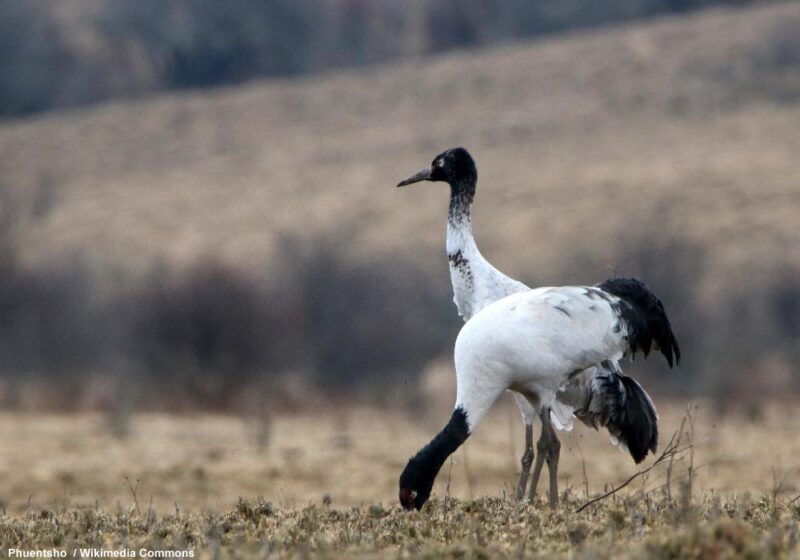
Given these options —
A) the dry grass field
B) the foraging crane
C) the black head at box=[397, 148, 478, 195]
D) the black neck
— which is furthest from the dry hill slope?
the foraging crane

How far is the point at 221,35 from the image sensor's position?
72.1m

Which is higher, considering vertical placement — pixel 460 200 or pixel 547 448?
pixel 460 200

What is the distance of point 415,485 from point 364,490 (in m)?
9.06

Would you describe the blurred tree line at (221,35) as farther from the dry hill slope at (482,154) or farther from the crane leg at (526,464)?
the crane leg at (526,464)

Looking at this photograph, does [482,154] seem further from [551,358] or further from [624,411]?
[551,358]

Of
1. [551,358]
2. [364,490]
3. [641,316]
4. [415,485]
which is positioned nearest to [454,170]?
[641,316]

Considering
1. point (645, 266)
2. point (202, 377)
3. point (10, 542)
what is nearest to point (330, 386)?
point (202, 377)

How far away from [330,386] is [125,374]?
4.22 meters

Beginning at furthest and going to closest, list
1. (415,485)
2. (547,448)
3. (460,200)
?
(460,200), (547,448), (415,485)

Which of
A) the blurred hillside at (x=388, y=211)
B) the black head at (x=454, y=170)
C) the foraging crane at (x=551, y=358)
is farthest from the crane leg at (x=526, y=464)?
the blurred hillside at (x=388, y=211)

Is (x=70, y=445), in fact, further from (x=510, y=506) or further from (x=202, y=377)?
(x=510, y=506)

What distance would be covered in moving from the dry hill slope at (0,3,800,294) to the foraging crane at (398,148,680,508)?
25670mm

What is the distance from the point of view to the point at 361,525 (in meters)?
8.35

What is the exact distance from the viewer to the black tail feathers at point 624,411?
33.3ft
